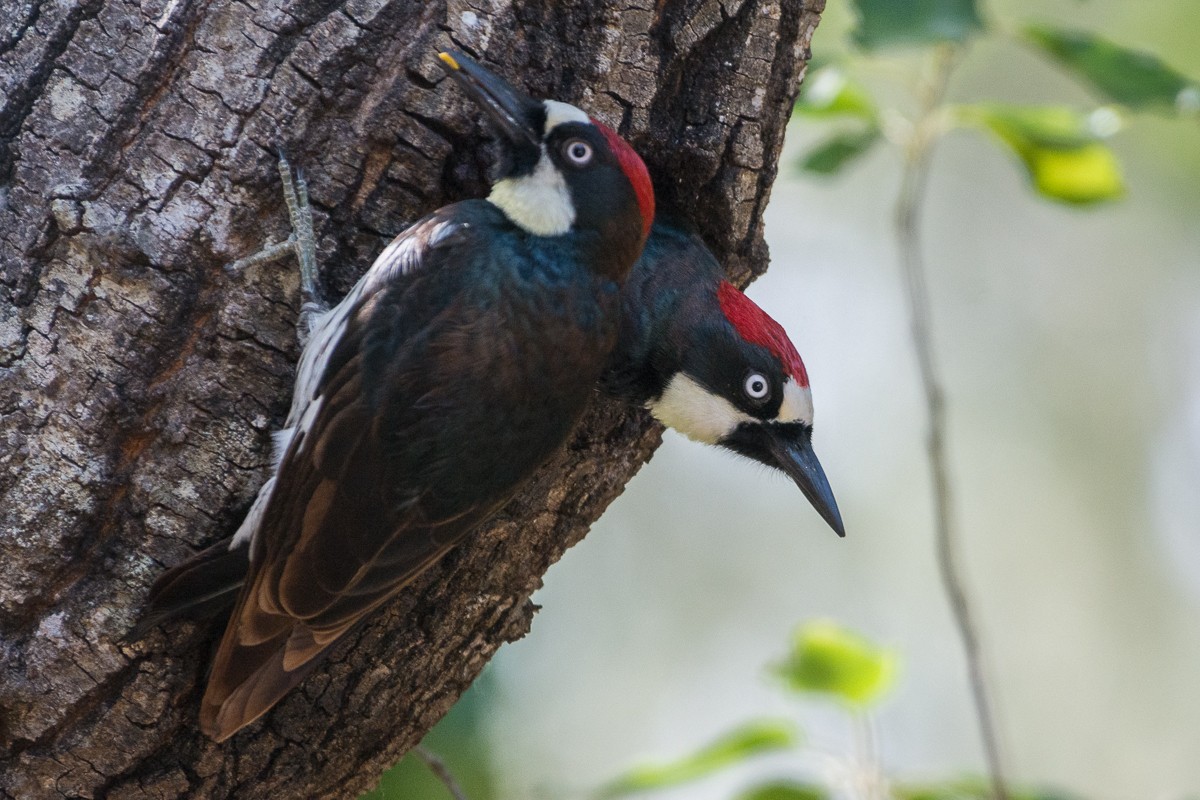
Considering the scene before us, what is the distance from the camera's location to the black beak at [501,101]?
219 cm

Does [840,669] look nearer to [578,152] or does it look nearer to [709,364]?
[709,364]

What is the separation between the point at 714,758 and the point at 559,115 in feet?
5.02

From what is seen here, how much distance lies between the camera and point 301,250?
223cm

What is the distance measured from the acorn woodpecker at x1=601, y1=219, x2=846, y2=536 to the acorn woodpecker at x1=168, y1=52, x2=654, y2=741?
298 millimetres

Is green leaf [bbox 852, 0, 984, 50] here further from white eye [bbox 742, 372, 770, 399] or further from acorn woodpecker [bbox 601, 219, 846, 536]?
white eye [bbox 742, 372, 770, 399]

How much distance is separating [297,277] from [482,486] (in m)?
0.54

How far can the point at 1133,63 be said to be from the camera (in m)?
2.65

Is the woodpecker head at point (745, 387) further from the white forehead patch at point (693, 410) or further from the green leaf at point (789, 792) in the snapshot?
the green leaf at point (789, 792)

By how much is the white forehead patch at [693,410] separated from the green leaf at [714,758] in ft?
2.45

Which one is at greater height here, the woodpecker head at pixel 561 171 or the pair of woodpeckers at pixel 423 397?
the woodpecker head at pixel 561 171

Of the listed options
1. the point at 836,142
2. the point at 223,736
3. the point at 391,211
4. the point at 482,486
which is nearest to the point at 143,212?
the point at 391,211

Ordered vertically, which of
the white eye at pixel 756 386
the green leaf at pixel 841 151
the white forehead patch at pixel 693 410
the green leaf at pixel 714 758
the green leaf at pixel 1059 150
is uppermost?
the green leaf at pixel 1059 150

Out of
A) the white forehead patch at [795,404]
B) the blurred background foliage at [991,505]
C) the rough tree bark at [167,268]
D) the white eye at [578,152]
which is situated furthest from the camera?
the blurred background foliage at [991,505]

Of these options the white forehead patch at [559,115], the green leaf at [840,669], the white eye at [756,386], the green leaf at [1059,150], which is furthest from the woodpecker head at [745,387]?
the green leaf at [1059,150]
